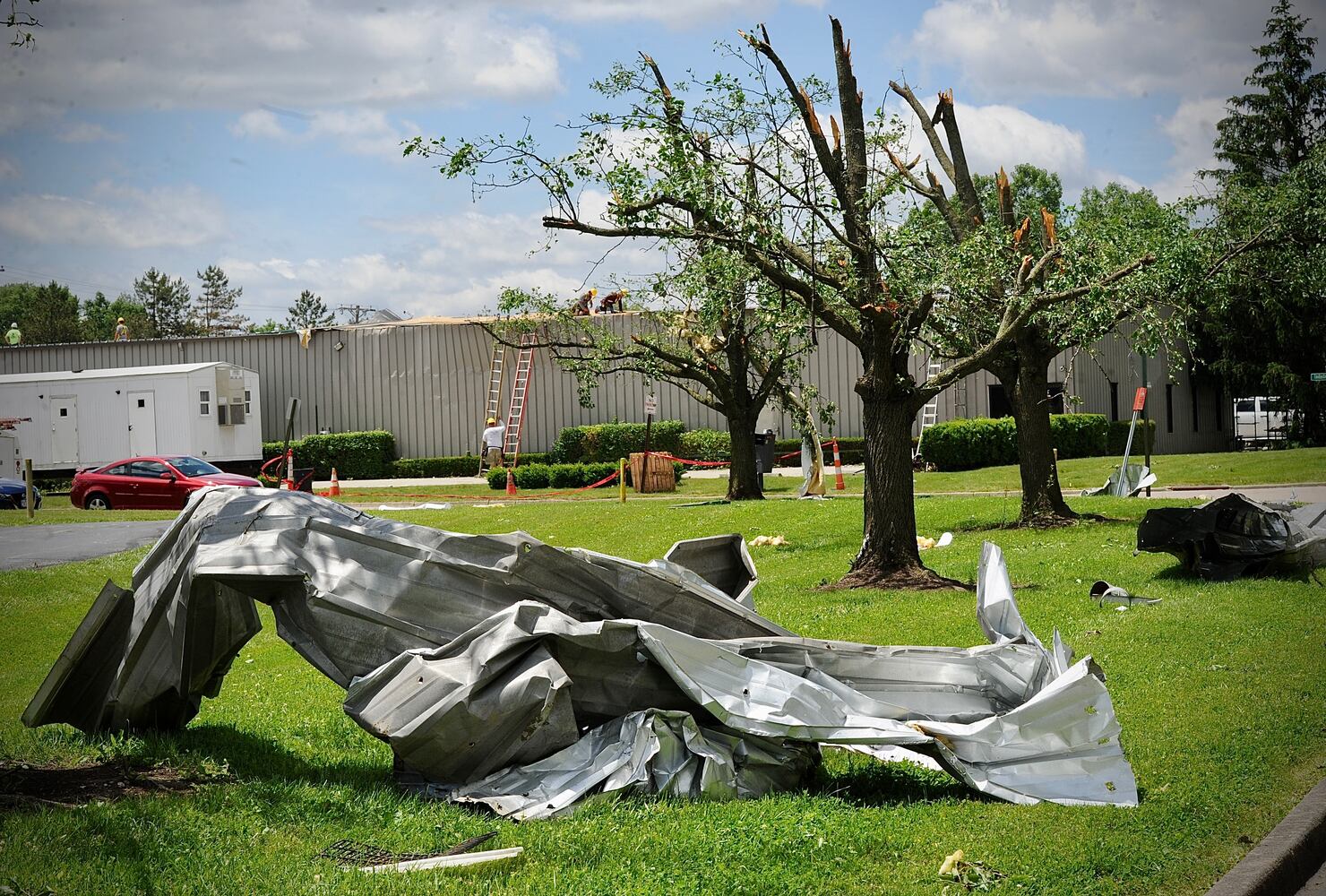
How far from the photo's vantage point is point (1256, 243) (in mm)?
17359

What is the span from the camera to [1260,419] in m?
45.0

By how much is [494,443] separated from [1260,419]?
93.9ft

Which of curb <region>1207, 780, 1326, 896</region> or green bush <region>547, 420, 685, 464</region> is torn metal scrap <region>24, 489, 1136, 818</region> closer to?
curb <region>1207, 780, 1326, 896</region>

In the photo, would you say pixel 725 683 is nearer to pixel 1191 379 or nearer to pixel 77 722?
pixel 77 722

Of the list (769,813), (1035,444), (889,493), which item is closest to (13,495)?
(889,493)

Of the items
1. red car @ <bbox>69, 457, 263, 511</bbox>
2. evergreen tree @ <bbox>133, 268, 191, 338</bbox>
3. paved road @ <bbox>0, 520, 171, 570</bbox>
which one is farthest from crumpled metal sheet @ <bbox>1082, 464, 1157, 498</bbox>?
evergreen tree @ <bbox>133, 268, 191, 338</bbox>

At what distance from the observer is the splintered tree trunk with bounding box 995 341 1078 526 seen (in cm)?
1800

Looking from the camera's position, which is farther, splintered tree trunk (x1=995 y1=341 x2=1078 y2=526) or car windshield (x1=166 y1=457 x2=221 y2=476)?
car windshield (x1=166 y1=457 x2=221 y2=476)

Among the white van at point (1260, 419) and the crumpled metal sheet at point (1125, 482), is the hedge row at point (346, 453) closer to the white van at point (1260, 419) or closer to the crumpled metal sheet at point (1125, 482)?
Result: the crumpled metal sheet at point (1125, 482)

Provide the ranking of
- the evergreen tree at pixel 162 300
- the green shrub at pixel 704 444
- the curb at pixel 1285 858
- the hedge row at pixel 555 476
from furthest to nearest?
the evergreen tree at pixel 162 300, the green shrub at pixel 704 444, the hedge row at pixel 555 476, the curb at pixel 1285 858

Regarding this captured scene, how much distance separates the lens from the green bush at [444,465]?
38.8 meters

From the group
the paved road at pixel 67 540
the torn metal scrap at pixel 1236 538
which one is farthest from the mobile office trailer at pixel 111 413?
the torn metal scrap at pixel 1236 538

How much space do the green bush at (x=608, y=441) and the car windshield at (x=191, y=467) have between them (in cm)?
1131

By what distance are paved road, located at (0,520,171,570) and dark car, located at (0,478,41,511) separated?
5619mm
